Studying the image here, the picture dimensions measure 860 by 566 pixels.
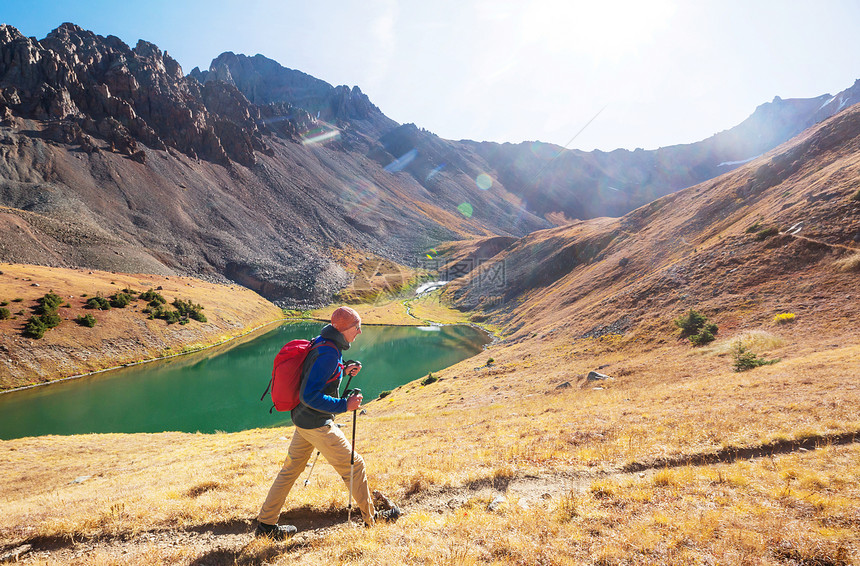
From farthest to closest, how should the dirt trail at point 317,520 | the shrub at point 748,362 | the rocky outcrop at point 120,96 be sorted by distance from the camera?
the rocky outcrop at point 120,96 < the shrub at point 748,362 < the dirt trail at point 317,520

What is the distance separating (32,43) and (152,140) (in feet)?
136

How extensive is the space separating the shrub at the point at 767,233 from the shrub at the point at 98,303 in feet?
260

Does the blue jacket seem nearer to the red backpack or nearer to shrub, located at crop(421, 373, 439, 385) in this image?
the red backpack

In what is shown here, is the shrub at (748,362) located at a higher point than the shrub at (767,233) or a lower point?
lower

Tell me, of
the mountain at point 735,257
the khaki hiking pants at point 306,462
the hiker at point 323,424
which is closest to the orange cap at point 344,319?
the hiker at point 323,424

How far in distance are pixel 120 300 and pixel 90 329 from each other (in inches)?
301

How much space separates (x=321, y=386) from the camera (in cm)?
562

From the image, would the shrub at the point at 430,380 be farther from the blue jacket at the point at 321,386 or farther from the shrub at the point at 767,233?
the shrub at the point at 767,233

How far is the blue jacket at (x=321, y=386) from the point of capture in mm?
5562

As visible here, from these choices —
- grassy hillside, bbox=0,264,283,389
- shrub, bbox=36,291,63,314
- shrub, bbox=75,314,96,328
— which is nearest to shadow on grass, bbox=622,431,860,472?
grassy hillside, bbox=0,264,283,389

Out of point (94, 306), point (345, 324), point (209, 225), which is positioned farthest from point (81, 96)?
point (345, 324)

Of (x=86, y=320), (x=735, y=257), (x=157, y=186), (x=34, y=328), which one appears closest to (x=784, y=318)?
(x=735, y=257)

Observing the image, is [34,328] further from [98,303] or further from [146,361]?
A: [146,361]

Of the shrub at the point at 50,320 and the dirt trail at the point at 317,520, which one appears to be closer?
the dirt trail at the point at 317,520
